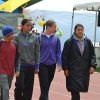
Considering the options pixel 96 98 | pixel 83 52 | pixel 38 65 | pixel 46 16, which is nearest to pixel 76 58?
pixel 83 52

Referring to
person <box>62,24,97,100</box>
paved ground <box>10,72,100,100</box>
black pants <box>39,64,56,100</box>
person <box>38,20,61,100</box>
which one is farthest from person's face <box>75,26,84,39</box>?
paved ground <box>10,72,100,100</box>

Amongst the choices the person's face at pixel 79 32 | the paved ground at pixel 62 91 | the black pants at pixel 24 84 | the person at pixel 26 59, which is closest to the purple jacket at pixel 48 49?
the person at pixel 26 59

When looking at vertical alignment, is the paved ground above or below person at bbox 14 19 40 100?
below

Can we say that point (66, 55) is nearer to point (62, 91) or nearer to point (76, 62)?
point (76, 62)

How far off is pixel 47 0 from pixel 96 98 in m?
16.4

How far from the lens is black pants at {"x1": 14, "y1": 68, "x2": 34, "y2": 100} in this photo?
9.66m

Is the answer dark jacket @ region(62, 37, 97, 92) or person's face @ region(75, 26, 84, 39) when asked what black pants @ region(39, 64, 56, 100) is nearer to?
dark jacket @ region(62, 37, 97, 92)

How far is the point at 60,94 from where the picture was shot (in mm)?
13328

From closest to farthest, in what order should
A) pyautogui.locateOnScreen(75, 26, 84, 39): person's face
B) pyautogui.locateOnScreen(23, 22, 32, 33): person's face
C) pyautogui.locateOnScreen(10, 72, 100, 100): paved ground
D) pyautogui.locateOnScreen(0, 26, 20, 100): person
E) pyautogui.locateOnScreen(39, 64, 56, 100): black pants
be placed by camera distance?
pyautogui.locateOnScreen(0, 26, 20, 100): person
pyautogui.locateOnScreen(75, 26, 84, 39): person's face
pyautogui.locateOnScreen(23, 22, 32, 33): person's face
pyautogui.locateOnScreen(39, 64, 56, 100): black pants
pyautogui.locateOnScreen(10, 72, 100, 100): paved ground

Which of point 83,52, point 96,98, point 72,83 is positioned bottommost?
point 96,98

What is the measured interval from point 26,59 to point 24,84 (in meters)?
0.55

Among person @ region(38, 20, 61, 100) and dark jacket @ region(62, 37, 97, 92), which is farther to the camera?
person @ region(38, 20, 61, 100)

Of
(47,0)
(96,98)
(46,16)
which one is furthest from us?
(47,0)

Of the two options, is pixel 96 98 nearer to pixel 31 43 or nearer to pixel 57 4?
pixel 31 43
